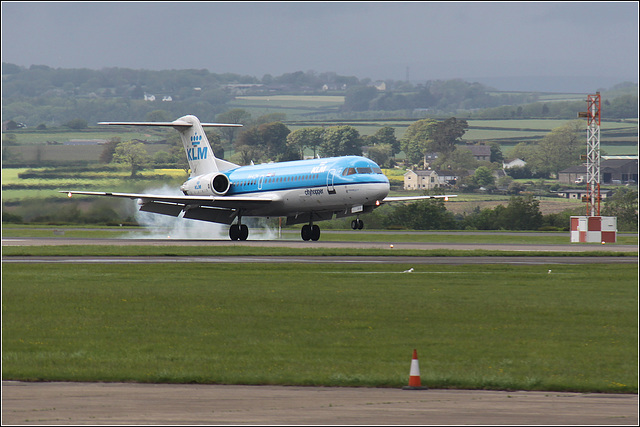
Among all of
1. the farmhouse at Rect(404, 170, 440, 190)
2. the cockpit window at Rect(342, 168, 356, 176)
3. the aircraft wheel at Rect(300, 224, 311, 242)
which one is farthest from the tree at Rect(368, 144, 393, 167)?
the cockpit window at Rect(342, 168, 356, 176)

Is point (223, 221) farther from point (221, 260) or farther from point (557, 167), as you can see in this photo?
point (557, 167)

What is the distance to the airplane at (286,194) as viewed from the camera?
4884cm

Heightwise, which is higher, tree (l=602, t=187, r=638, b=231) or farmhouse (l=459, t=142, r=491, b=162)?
farmhouse (l=459, t=142, r=491, b=162)

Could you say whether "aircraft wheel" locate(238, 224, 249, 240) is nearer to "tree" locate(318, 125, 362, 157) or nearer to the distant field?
the distant field

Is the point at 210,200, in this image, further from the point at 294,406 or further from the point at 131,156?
the point at 131,156

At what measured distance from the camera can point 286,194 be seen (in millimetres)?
51625

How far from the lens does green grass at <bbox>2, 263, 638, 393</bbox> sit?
577 inches

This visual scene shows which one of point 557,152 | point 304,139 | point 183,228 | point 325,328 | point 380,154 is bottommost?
point 183,228

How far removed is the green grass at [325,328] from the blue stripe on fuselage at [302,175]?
18.5 m

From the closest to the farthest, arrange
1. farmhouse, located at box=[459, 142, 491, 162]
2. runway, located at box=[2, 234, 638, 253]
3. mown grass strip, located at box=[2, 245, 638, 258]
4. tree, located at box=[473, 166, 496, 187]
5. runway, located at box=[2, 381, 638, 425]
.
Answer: runway, located at box=[2, 381, 638, 425], mown grass strip, located at box=[2, 245, 638, 258], runway, located at box=[2, 234, 638, 253], tree, located at box=[473, 166, 496, 187], farmhouse, located at box=[459, 142, 491, 162]

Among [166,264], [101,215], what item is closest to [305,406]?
[166,264]

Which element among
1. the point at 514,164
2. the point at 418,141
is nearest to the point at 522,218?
the point at 514,164

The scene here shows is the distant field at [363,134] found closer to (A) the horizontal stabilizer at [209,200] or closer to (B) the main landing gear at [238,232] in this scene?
(A) the horizontal stabilizer at [209,200]

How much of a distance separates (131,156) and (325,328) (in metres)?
76.6
